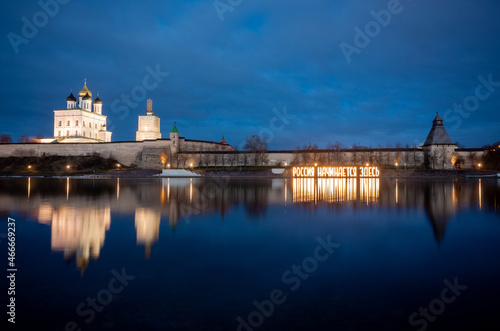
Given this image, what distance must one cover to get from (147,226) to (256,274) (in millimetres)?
3837

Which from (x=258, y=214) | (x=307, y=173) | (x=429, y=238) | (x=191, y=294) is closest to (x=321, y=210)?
(x=258, y=214)

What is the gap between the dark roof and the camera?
152 ft

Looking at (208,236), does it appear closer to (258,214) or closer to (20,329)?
(258,214)

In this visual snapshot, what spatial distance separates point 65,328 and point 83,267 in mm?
1630

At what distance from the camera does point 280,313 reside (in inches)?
126

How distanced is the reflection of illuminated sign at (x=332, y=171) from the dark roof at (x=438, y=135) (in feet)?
34.4

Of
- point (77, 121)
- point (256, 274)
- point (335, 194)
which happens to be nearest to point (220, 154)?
point (77, 121)

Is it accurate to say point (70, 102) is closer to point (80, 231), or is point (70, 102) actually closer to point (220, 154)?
point (220, 154)

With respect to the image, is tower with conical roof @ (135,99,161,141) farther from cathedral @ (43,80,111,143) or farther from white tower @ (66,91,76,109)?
white tower @ (66,91,76,109)

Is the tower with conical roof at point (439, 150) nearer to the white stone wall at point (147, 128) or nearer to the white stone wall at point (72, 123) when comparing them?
the white stone wall at point (147, 128)

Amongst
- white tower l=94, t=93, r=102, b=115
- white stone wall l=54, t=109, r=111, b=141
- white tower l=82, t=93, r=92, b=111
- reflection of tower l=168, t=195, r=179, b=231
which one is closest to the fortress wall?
white stone wall l=54, t=109, r=111, b=141

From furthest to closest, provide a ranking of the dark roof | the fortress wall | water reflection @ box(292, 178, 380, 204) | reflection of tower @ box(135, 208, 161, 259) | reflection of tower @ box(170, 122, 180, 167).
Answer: reflection of tower @ box(170, 122, 180, 167) < the fortress wall < the dark roof < water reflection @ box(292, 178, 380, 204) < reflection of tower @ box(135, 208, 161, 259)

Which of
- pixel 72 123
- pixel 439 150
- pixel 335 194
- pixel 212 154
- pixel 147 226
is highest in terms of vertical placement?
pixel 72 123

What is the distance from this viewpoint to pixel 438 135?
46781 millimetres
